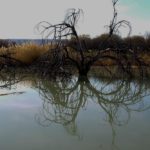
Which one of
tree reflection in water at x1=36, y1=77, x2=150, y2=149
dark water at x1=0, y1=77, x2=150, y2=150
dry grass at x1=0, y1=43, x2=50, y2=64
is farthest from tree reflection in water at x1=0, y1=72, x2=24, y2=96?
dry grass at x1=0, y1=43, x2=50, y2=64

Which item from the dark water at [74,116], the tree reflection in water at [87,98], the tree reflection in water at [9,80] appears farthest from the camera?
the tree reflection in water at [9,80]

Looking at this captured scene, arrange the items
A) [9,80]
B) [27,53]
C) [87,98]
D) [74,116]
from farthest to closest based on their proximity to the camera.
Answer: [27,53]
[9,80]
[87,98]
[74,116]

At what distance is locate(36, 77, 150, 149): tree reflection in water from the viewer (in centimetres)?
671

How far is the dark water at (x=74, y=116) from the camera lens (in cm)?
511

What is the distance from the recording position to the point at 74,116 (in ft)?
22.7

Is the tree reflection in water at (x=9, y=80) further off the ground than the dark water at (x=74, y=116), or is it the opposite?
the tree reflection in water at (x=9, y=80)

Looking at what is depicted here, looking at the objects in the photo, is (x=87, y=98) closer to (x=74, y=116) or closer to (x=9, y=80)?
(x=74, y=116)

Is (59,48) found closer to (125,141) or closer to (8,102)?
(8,102)

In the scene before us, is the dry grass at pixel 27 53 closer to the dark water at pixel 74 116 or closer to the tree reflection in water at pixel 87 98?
the tree reflection in water at pixel 87 98

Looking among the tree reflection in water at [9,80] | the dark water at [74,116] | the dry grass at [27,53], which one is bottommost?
the dark water at [74,116]

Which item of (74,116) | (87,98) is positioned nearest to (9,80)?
(87,98)

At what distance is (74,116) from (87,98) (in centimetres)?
201

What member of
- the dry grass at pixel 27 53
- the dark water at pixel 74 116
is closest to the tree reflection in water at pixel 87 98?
the dark water at pixel 74 116

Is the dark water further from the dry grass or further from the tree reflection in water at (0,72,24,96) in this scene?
the dry grass
